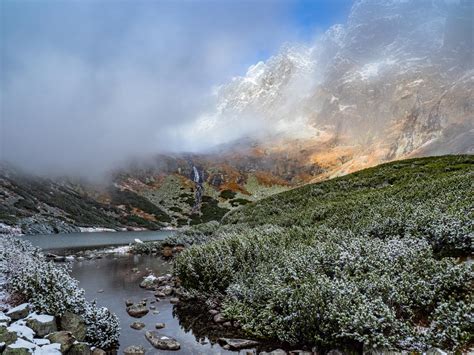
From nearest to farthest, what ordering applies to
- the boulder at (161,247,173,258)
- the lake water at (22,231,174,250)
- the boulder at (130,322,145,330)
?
the boulder at (130,322,145,330), the boulder at (161,247,173,258), the lake water at (22,231,174,250)

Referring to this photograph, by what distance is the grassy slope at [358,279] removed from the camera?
8891 mm

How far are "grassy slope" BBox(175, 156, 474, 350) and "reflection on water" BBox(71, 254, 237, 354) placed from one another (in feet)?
5.81

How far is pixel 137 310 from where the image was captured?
1517 centimetres

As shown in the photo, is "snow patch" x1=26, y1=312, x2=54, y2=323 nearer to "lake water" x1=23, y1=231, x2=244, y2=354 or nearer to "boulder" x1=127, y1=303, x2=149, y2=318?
"lake water" x1=23, y1=231, x2=244, y2=354

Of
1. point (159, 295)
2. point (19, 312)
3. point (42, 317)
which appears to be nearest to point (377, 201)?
point (159, 295)

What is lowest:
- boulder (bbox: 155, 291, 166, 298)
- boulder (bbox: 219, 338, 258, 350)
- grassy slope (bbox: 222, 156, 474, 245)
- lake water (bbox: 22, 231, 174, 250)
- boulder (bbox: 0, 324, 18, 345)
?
boulder (bbox: 219, 338, 258, 350)

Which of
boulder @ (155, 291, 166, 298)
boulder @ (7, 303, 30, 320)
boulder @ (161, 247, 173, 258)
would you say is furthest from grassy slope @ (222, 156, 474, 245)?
boulder @ (7, 303, 30, 320)

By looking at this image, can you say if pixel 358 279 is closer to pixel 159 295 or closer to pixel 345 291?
pixel 345 291

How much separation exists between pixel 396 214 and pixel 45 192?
151 metres

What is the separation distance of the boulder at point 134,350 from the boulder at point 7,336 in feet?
10.7

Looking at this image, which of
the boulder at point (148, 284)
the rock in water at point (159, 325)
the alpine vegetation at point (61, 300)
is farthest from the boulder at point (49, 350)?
the boulder at point (148, 284)

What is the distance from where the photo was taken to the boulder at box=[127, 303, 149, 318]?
1485cm

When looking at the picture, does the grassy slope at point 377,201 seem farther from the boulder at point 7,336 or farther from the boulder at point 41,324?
the boulder at point 7,336

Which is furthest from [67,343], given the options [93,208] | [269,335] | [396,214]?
[93,208]
